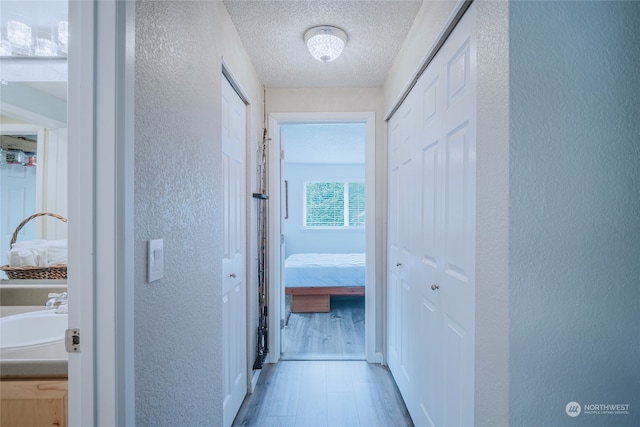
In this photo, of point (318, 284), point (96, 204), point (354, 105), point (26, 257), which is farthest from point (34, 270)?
point (318, 284)

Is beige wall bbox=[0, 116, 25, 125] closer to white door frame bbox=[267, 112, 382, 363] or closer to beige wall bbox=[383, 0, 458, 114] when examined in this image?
white door frame bbox=[267, 112, 382, 363]

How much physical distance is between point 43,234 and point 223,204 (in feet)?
2.95

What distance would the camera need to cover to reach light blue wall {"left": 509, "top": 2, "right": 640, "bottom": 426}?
32.8 inches

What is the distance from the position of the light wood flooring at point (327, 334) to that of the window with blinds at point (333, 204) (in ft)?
7.21

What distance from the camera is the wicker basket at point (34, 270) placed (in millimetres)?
1505

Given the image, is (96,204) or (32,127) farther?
(32,127)

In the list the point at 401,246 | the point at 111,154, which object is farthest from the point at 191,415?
the point at 401,246

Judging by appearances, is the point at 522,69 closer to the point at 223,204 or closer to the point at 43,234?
the point at 223,204

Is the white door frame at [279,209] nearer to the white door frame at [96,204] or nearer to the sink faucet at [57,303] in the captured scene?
the sink faucet at [57,303]

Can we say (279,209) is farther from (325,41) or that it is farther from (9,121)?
(9,121)

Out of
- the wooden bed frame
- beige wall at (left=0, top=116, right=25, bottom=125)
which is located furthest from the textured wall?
the wooden bed frame

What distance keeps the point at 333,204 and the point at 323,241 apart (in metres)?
0.77

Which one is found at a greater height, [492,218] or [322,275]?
[492,218]

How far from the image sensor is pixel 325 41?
1820mm
